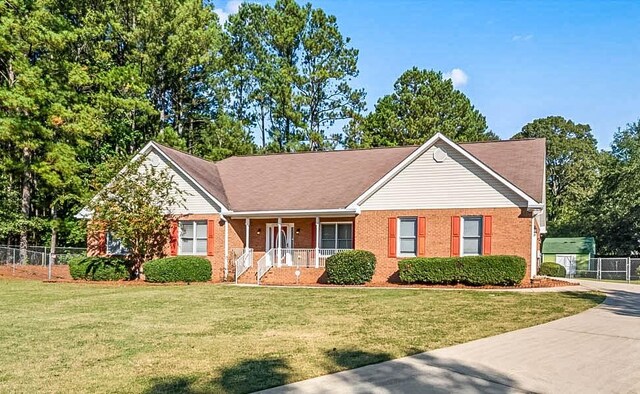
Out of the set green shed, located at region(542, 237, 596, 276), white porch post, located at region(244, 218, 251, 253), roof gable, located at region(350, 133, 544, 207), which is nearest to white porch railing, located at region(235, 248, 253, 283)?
white porch post, located at region(244, 218, 251, 253)

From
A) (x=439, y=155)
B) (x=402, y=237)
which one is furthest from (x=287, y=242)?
(x=439, y=155)

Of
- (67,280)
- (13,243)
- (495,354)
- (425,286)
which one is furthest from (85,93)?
(495,354)

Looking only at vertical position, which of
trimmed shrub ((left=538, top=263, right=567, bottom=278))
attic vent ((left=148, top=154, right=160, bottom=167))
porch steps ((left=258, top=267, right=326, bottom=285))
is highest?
attic vent ((left=148, top=154, right=160, bottom=167))

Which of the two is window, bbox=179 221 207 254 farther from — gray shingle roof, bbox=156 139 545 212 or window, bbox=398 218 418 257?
window, bbox=398 218 418 257

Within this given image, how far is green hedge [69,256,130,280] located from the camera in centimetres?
2314

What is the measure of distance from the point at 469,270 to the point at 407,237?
3.14 m

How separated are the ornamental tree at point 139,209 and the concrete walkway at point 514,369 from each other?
1676 centimetres

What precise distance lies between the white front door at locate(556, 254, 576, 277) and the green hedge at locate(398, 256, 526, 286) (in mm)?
21775

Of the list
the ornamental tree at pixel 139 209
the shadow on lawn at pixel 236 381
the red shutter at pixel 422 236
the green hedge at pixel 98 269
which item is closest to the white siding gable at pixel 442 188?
the red shutter at pixel 422 236

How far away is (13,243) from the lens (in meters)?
33.2

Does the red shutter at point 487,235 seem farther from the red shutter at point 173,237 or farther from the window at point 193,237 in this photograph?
the red shutter at point 173,237

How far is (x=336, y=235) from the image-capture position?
2395 cm

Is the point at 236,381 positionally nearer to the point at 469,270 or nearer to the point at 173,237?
the point at 469,270

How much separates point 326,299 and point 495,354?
7940 mm
